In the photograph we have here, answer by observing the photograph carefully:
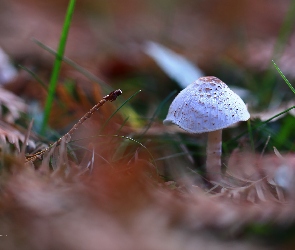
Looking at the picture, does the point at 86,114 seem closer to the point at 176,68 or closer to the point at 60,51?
the point at 60,51

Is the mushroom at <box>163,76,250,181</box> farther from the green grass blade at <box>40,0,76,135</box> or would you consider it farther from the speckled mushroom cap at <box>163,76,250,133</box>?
the green grass blade at <box>40,0,76,135</box>

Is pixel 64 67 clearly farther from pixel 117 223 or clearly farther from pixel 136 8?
pixel 136 8

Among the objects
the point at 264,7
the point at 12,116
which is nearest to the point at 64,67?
the point at 12,116

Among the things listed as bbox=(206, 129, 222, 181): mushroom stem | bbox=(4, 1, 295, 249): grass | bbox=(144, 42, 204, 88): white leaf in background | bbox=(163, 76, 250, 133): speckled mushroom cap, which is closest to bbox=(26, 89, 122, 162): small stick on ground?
bbox=(4, 1, 295, 249): grass

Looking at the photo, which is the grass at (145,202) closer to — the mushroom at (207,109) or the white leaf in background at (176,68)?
the mushroom at (207,109)

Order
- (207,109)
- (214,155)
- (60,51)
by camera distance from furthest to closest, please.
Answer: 1. (60,51)
2. (214,155)
3. (207,109)

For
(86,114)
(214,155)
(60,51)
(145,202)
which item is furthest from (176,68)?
(145,202)
